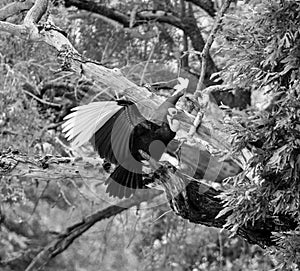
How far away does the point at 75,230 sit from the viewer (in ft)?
8.77

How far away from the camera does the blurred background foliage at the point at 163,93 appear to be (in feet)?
3.41

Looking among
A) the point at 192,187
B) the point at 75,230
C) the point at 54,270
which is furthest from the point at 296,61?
the point at 54,270

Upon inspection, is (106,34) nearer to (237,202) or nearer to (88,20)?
(88,20)

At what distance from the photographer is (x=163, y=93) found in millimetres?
2396

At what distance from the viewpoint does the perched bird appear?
135 centimetres

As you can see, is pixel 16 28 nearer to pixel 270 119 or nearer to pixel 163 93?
pixel 270 119

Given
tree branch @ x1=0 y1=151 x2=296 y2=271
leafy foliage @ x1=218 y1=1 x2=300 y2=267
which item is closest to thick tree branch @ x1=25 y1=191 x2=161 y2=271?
tree branch @ x1=0 y1=151 x2=296 y2=271

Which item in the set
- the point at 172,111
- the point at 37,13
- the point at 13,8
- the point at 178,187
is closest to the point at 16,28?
the point at 37,13

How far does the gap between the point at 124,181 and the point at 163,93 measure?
99 cm

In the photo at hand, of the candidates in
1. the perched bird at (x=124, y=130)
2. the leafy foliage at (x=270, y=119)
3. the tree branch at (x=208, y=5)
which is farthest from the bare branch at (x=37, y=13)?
the tree branch at (x=208, y=5)

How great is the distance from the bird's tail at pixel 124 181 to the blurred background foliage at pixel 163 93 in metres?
0.23

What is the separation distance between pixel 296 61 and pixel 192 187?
0.43 metres

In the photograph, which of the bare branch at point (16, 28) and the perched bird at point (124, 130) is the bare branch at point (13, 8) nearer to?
the bare branch at point (16, 28)

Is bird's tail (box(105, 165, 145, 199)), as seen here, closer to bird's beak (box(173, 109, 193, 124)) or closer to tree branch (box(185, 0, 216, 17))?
bird's beak (box(173, 109, 193, 124))
